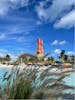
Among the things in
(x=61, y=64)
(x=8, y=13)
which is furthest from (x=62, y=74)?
(x=8, y=13)

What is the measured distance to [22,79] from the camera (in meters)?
Result: 1.97

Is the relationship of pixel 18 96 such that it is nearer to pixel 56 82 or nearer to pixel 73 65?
pixel 56 82

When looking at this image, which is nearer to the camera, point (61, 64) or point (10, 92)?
point (10, 92)

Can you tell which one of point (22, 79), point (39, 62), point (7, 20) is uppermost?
point (7, 20)

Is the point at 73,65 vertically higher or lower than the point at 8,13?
lower

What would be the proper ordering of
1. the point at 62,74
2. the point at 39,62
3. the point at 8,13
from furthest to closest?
the point at 8,13 < the point at 39,62 < the point at 62,74

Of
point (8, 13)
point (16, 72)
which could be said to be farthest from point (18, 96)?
point (8, 13)

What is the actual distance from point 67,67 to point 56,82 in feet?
0.46

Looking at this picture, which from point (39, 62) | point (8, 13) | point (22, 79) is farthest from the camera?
point (8, 13)

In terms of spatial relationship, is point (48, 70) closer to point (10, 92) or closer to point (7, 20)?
point (10, 92)

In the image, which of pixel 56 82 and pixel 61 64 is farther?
pixel 61 64

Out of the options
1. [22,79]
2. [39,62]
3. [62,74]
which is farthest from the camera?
[39,62]

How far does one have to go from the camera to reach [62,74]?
185 centimetres

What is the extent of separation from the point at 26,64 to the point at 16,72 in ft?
0.53
